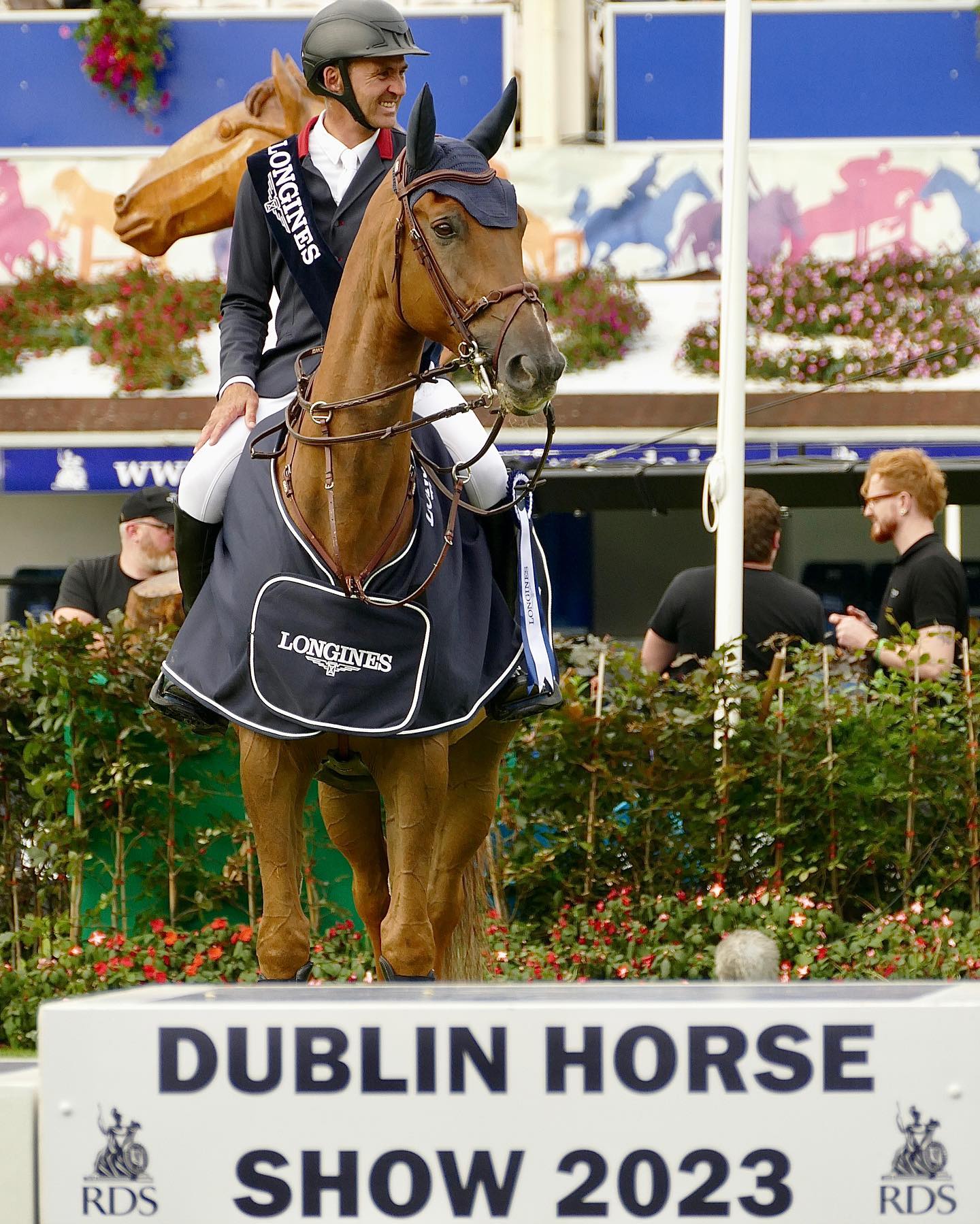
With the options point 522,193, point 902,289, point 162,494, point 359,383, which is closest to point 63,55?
point 522,193

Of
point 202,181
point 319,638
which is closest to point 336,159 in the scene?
point 319,638

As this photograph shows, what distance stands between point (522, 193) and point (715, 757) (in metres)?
7.35

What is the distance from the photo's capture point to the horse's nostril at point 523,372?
375 centimetres

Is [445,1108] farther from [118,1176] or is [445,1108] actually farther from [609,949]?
[609,949]

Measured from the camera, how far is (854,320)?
1216 centimetres

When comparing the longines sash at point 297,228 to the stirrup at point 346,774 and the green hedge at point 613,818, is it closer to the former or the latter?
the stirrup at point 346,774

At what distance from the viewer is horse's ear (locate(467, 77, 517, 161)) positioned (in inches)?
167

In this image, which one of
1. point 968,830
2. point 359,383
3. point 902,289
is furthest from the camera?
point 902,289

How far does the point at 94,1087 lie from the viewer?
Answer: 2.53 meters

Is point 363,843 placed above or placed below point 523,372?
below

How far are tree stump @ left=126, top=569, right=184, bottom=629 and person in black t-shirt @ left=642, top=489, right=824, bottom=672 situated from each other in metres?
1.93

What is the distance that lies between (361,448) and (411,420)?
6.8 inches

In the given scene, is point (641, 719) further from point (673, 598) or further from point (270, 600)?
point (270, 600)

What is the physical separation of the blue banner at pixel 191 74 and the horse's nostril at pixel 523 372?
31.5ft
